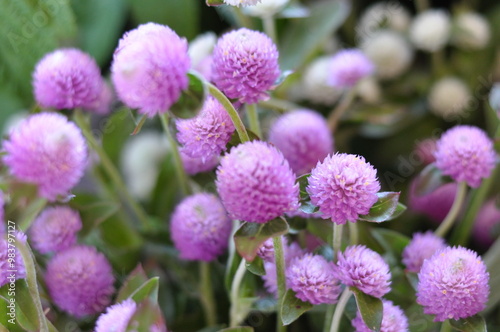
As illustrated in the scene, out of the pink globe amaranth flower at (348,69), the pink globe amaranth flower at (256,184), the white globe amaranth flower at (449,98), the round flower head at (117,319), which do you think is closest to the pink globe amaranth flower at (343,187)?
the pink globe amaranth flower at (256,184)

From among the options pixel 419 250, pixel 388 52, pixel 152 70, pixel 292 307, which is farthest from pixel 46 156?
pixel 388 52

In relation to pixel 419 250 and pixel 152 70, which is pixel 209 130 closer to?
pixel 152 70

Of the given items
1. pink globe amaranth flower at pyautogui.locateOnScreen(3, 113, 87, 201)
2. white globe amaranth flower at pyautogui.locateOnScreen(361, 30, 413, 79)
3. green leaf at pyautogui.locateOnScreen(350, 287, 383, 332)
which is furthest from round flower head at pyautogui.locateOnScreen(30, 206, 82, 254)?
white globe amaranth flower at pyautogui.locateOnScreen(361, 30, 413, 79)

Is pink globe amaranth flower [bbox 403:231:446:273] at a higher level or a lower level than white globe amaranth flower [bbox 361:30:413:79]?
lower

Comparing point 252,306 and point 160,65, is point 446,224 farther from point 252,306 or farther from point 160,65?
point 160,65

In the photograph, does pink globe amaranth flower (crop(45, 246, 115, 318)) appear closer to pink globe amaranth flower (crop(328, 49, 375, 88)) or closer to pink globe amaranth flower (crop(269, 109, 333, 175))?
pink globe amaranth flower (crop(269, 109, 333, 175))

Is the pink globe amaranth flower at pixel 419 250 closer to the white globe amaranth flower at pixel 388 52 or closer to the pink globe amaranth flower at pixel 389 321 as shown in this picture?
the pink globe amaranth flower at pixel 389 321
